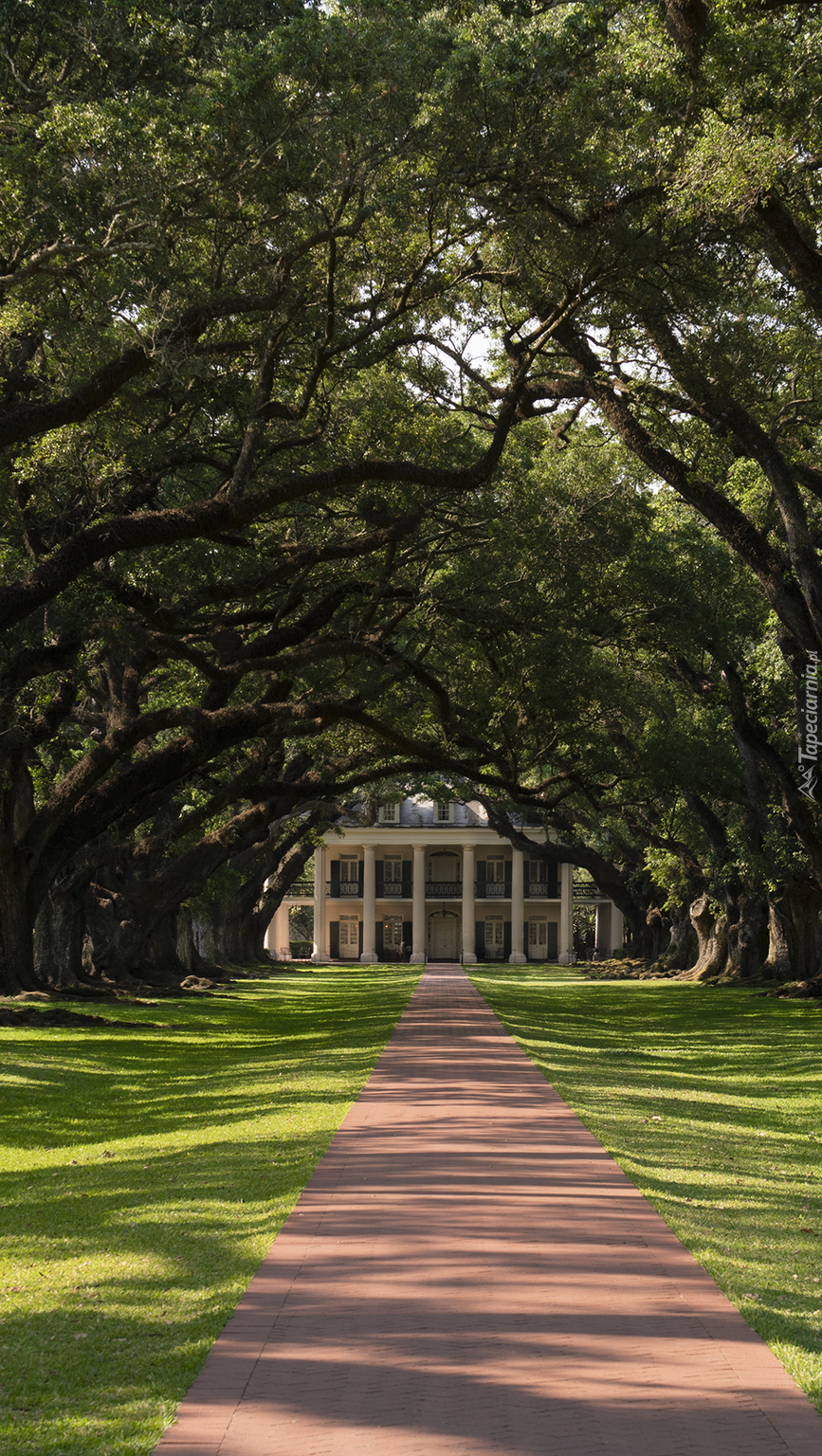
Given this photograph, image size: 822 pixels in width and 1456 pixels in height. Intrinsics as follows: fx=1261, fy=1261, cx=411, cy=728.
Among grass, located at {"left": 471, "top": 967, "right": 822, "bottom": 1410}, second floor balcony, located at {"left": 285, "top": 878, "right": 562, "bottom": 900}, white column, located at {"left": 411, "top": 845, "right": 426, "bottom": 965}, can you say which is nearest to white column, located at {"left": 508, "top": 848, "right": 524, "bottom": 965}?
Result: second floor balcony, located at {"left": 285, "top": 878, "right": 562, "bottom": 900}

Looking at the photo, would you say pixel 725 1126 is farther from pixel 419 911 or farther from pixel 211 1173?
pixel 419 911

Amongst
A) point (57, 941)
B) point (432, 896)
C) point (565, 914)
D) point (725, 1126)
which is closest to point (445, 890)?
point (432, 896)

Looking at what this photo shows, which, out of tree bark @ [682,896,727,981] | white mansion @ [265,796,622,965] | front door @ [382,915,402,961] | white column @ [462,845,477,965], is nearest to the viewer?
tree bark @ [682,896,727,981]

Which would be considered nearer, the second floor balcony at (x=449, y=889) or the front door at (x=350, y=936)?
the second floor balcony at (x=449, y=889)

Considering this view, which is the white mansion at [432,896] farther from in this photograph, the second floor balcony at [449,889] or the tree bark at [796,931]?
the tree bark at [796,931]

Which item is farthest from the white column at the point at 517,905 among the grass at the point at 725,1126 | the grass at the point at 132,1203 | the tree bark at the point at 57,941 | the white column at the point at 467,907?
the grass at the point at 132,1203

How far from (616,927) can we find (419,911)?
1306cm

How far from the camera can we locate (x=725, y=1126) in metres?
10.8

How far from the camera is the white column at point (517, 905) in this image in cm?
6269

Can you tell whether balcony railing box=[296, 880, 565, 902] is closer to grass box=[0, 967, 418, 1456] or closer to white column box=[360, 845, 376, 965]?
white column box=[360, 845, 376, 965]

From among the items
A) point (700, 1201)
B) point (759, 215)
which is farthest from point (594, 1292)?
point (759, 215)

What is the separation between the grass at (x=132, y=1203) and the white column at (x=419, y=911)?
147 ft

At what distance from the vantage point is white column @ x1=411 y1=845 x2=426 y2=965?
207 feet

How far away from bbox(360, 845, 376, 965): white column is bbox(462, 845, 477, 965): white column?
4.57 m
